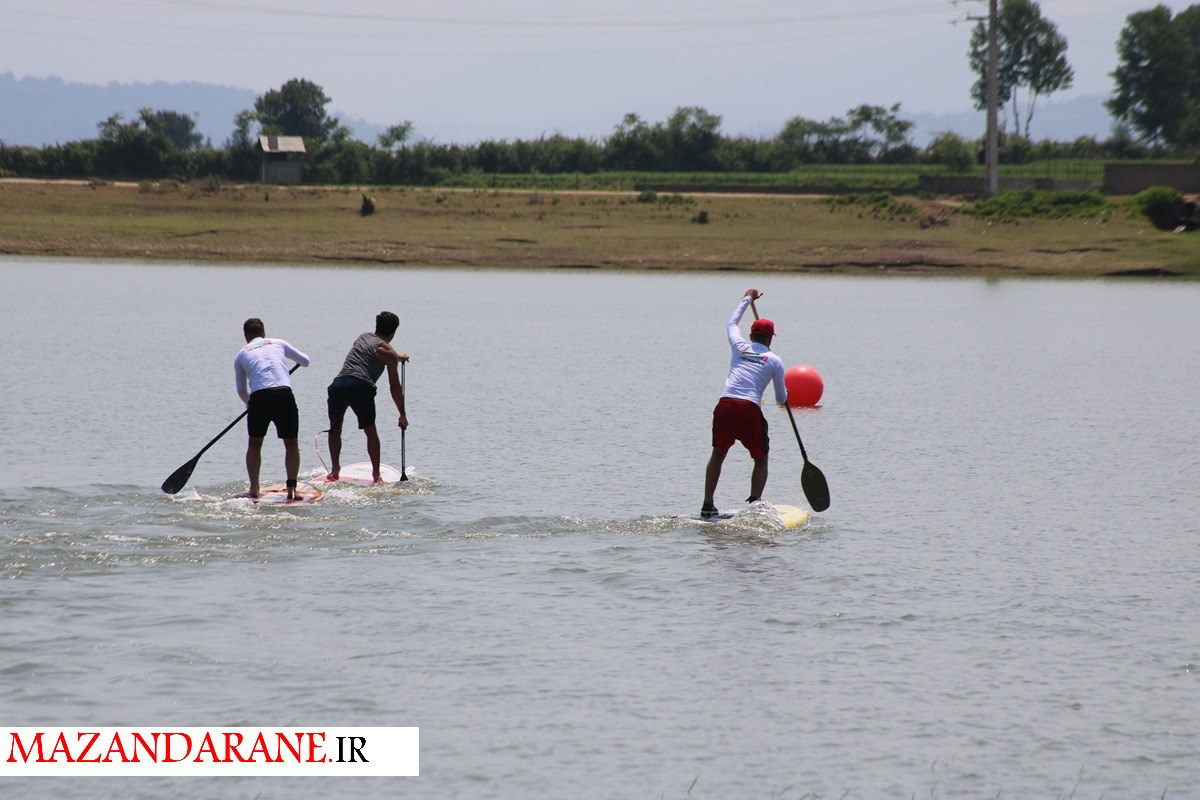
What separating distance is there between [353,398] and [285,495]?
4.72ft

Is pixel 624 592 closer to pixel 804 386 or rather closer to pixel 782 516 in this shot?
pixel 782 516

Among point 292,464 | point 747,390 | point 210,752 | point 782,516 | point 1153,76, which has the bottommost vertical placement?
point 210,752

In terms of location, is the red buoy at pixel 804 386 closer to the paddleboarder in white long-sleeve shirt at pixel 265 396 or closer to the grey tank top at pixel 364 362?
the grey tank top at pixel 364 362

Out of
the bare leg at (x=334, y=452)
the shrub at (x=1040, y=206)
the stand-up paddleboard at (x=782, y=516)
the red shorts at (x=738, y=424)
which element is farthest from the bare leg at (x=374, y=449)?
the shrub at (x=1040, y=206)

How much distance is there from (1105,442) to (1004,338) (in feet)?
55.3

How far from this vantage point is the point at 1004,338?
1506 inches

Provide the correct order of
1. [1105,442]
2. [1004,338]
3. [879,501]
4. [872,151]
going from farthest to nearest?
[872,151], [1004,338], [1105,442], [879,501]

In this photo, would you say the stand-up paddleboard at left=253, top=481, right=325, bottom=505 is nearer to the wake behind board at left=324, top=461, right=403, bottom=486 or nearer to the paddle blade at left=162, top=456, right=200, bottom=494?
the wake behind board at left=324, top=461, right=403, bottom=486

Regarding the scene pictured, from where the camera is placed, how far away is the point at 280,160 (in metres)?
93.1

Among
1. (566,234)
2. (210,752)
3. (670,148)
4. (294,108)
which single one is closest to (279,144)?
(670,148)

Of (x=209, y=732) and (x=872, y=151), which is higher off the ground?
(x=872, y=151)

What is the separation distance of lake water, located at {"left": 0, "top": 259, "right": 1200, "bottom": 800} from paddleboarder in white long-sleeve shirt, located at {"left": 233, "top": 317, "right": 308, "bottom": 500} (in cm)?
68

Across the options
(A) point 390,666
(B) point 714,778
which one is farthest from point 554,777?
(A) point 390,666

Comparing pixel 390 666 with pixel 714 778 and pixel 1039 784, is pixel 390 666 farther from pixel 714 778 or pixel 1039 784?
pixel 1039 784
